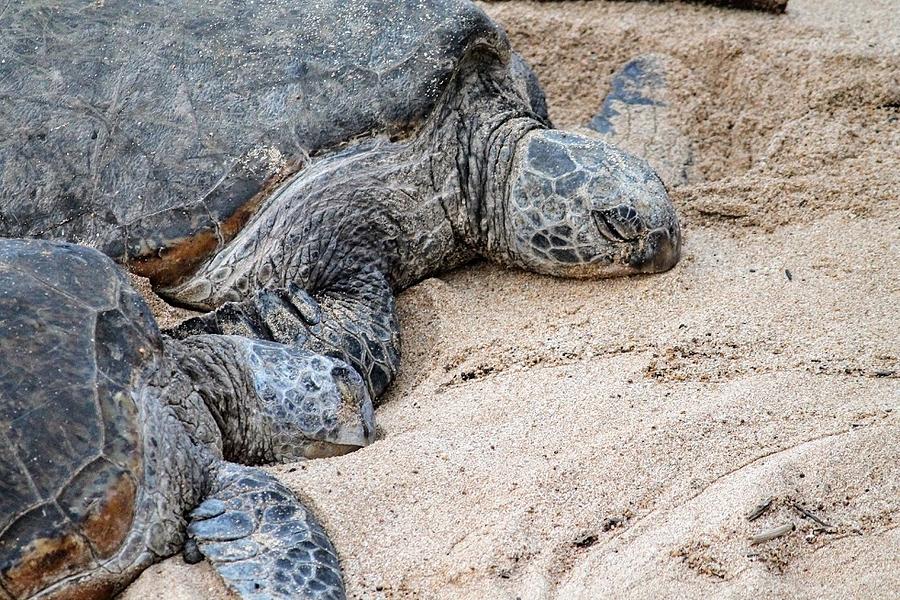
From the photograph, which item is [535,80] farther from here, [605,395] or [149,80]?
[605,395]

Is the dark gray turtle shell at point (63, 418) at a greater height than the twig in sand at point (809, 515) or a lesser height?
greater

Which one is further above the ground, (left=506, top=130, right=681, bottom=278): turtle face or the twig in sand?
(left=506, top=130, right=681, bottom=278): turtle face

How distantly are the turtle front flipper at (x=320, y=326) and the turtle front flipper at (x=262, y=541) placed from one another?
754 millimetres

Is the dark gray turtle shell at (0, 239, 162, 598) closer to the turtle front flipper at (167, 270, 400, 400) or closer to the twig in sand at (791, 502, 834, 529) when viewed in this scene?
the turtle front flipper at (167, 270, 400, 400)

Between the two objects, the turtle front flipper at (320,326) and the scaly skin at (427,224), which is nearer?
the turtle front flipper at (320,326)

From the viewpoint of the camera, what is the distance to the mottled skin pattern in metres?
2.27

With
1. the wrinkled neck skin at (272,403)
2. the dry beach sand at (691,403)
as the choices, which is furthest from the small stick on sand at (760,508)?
the wrinkled neck skin at (272,403)

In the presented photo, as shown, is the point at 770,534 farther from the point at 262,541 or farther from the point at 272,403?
the point at 272,403

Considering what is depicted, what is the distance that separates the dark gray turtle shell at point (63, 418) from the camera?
2.25 meters

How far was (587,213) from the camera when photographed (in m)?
3.78

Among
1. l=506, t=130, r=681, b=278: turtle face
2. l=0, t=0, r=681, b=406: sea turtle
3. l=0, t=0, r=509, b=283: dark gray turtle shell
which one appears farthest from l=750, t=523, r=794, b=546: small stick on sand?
l=0, t=0, r=509, b=283: dark gray turtle shell

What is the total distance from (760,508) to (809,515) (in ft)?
0.32

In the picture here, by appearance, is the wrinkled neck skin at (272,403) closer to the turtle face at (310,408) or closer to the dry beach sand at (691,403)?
the turtle face at (310,408)

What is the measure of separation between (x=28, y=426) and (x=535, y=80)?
2.76 metres
